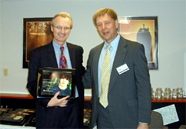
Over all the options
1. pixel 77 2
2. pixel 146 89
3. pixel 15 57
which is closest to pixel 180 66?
pixel 146 89

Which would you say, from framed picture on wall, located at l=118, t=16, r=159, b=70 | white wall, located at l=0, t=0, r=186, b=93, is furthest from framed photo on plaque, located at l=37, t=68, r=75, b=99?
framed picture on wall, located at l=118, t=16, r=159, b=70

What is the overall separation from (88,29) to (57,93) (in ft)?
6.27

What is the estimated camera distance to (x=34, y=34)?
3000mm

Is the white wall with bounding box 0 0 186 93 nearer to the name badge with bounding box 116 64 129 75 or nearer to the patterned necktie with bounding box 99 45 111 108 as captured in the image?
the patterned necktie with bounding box 99 45 111 108

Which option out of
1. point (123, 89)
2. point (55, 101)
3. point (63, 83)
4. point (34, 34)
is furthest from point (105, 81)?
point (34, 34)

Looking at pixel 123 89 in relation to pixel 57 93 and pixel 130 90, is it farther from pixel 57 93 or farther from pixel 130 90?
pixel 57 93

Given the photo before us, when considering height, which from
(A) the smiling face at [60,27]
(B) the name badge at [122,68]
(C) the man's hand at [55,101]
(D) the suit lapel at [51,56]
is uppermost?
(A) the smiling face at [60,27]

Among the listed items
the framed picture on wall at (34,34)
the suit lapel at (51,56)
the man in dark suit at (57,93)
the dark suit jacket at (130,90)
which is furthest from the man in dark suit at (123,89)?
the framed picture on wall at (34,34)

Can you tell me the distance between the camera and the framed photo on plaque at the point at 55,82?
4.46 ft

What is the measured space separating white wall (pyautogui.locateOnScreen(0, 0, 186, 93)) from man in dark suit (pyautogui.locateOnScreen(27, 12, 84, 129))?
139cm

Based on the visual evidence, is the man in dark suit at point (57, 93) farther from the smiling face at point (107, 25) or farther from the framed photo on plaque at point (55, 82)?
the smiling face at point (107, 25)

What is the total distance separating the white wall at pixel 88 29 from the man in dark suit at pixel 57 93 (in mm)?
1389

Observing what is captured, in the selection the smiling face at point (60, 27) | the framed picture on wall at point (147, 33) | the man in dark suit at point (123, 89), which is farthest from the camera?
the framed picture on wall at point (147, 33)

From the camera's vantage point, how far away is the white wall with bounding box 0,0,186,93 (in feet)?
9.39
